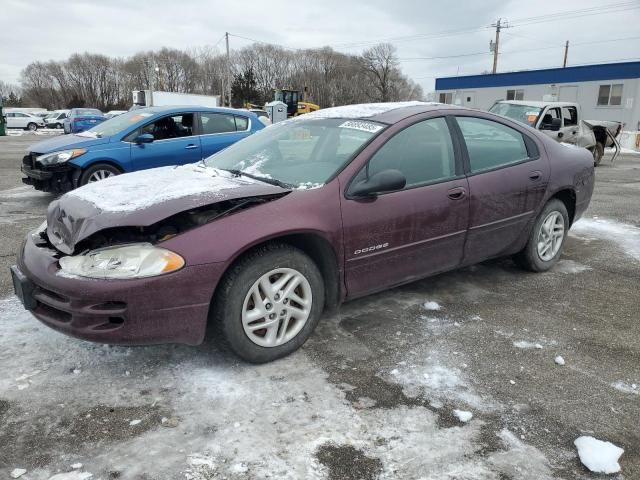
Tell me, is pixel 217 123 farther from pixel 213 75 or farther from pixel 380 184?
pixel 213 75

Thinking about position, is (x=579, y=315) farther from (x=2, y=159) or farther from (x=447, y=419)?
(x=2, y=159)

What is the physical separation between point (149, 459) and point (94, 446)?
285 millimetres

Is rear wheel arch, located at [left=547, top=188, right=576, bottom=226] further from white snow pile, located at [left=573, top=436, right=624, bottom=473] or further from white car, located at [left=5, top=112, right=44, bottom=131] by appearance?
white car, located at [left=5, top=112, right=44, bottom=131]

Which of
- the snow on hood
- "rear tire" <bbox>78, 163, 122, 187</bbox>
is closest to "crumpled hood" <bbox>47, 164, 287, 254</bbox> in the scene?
the snow on hood

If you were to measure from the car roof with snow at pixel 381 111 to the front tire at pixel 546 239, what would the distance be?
1.35 meters

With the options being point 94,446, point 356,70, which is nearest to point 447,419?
point 94,446

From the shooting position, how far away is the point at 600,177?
12.7 metres

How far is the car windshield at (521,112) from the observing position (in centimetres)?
1190

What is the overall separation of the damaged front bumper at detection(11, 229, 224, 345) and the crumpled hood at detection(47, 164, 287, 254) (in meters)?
0.26

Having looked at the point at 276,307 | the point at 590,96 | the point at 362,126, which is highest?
the point at 590,96

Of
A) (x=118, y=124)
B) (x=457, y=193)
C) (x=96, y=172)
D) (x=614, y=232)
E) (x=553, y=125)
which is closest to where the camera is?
(x=457, y=193)

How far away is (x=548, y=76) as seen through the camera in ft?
111

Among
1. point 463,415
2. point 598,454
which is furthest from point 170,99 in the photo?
point 598,454

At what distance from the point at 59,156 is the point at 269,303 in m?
5.64
